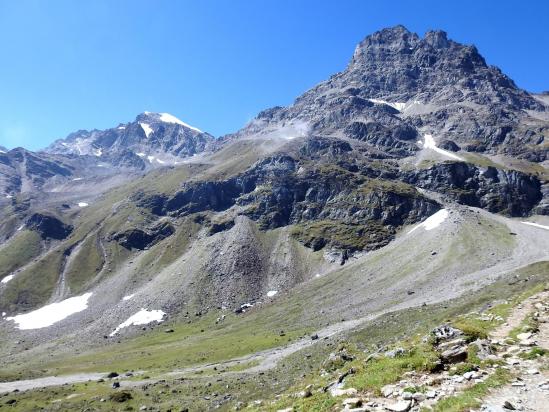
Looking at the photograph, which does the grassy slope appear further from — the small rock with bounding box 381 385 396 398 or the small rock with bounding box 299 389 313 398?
the small rock with bounding box 381 385 396 398

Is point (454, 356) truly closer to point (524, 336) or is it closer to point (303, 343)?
point (524, 336)

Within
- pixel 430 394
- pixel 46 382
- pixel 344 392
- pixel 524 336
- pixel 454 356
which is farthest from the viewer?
pixel 46 382

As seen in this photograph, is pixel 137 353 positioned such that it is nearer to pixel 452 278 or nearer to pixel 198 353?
pixel 198 353

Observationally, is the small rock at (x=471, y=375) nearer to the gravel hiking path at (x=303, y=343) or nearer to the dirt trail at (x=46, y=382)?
the gravel hiking path at (x=303, y=343)

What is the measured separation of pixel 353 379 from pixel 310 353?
6049 cm

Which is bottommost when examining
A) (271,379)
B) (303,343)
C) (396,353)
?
(303,343)

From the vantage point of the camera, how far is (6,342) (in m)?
176

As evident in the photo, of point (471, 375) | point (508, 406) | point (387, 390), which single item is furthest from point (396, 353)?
point (508, 406)

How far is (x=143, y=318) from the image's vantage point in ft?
576

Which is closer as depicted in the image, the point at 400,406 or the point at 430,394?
the point at 400,406

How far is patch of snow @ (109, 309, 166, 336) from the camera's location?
6796 inches

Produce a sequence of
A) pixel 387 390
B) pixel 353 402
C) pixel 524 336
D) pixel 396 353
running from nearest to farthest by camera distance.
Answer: pixel 353 402 < pixel 387 390 < pixel 524 336 < pixel 396 353

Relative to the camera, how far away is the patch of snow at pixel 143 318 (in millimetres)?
172625

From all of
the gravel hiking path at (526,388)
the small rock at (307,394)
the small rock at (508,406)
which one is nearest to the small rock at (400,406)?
the gravel hiking path at (526,388)
